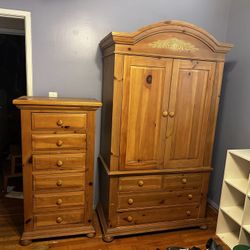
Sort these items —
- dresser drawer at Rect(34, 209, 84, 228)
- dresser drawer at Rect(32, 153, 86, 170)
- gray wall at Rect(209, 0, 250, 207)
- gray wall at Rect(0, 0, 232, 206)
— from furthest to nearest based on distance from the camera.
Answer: gray wall at Rect(209, 0, 250, 207) < gray wall at Rect(0, 0, 232, 206) < dresser drawer at Rect(34, 209, 84, 228) < dresser drawer at Rect(32, 153, 86, 170)

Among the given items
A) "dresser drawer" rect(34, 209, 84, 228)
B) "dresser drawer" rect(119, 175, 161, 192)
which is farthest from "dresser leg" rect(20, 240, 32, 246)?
"dresser drawer" rect(119, 175, 161, 192)

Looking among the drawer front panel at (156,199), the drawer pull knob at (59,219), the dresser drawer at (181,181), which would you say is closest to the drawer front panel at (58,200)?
the drawer pull knob at (59,219)

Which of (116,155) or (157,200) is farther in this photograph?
(157,200)

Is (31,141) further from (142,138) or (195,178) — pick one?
(195,178)

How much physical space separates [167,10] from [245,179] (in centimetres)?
175

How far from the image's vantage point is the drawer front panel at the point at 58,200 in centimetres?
195

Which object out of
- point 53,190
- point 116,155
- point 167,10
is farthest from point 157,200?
point 167,10

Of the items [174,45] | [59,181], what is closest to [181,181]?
[59,181]

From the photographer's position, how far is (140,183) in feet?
6.74

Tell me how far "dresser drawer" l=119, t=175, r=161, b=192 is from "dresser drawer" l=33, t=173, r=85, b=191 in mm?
345

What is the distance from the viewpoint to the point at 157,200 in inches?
84.3

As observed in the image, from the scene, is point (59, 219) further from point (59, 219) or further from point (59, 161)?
point (59, 161)

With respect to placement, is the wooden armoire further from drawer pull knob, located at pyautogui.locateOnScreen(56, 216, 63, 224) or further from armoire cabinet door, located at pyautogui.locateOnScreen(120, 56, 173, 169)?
drawer pull knob, located at pyautogui.locateOnScreen(56, 216, 63, 224)

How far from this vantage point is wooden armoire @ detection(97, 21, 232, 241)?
1.87 m
